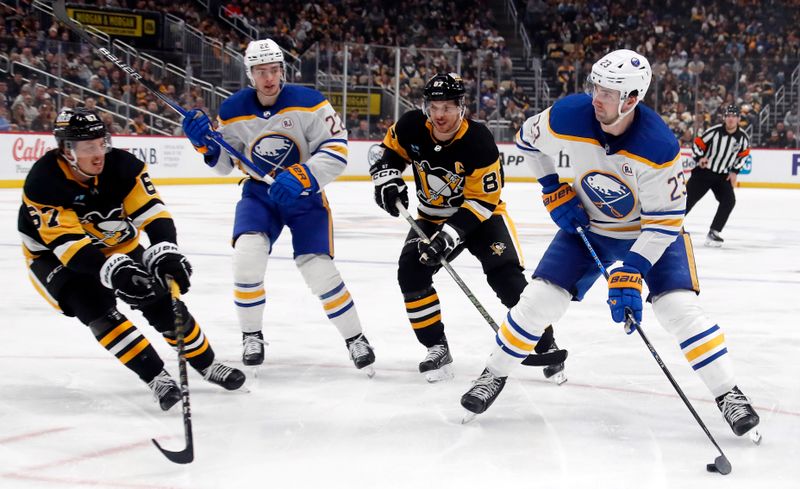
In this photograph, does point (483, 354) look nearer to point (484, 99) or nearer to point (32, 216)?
point (32, 216)

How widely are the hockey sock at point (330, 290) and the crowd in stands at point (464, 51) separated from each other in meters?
8.80

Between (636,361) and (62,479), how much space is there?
7.49 ft

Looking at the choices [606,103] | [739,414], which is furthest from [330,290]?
[739,414]

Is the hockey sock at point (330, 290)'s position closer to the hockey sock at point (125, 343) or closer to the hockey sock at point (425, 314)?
the hockey sock at point (425, 314)

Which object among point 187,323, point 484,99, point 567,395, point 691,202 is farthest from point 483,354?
point 484,99

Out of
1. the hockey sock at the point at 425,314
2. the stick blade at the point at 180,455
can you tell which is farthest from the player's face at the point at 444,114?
the stick blade at the point at 180,455

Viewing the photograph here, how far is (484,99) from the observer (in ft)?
52.2

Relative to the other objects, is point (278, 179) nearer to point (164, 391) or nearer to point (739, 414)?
point (164, 391)

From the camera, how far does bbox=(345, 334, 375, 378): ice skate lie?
142 inches

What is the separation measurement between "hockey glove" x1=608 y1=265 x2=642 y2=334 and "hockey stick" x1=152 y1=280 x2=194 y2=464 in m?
1.23

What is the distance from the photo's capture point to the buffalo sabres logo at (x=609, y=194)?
2.99 m

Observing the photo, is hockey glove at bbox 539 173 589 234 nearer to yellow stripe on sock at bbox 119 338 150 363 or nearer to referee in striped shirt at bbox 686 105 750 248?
yellow stripe on sock at bbox 119 338 150 363

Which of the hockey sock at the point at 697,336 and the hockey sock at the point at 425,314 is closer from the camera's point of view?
the hockey sock at the point at 697,336

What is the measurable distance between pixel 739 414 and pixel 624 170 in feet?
2.57
